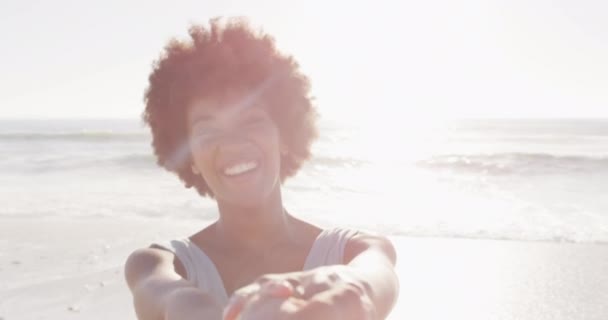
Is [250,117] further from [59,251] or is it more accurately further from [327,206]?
[327,206]

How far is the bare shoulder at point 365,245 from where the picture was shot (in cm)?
209

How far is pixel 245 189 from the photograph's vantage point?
215 centimetres

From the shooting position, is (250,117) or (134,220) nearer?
(250,117)

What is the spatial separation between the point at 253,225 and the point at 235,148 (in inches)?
13.3

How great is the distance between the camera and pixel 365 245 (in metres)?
2.10

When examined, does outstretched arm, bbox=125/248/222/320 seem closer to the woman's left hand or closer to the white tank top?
the white tank top

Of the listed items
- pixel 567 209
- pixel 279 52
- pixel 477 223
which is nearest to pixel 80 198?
pixel 477 223

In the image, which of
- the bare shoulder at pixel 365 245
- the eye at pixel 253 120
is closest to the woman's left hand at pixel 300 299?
the bare shoulder at pixel 365 245

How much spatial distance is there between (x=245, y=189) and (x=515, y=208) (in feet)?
28.2

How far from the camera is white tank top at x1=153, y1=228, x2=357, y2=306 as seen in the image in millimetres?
2080

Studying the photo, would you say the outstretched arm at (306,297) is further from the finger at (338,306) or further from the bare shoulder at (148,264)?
the bare shoulder at (148,264)

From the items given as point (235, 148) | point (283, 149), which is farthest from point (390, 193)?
point (235, 148)

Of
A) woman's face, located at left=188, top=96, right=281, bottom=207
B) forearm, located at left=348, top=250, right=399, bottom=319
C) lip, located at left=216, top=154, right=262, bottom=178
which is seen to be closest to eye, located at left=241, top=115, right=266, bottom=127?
woman's face, located at left=188, top=96, right=281, bottom=207

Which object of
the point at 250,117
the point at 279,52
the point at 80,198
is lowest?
the point at 80,198
